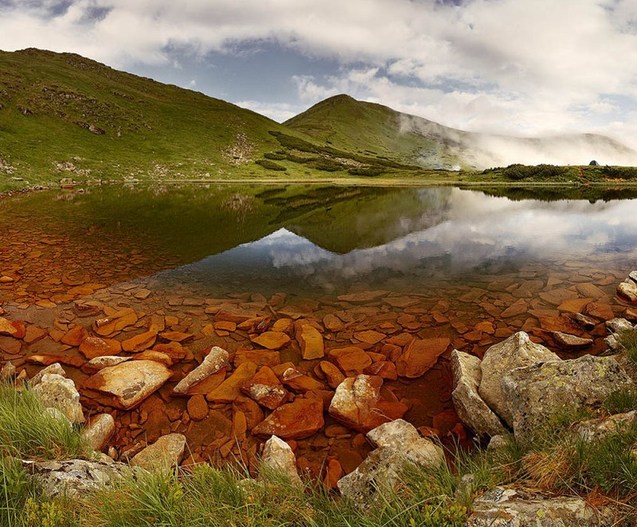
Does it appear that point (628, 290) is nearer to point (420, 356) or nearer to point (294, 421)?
point (420, 356)

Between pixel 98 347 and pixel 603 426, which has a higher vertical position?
pixel 603 426

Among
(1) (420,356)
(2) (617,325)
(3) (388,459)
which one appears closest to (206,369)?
(3) (388,459)

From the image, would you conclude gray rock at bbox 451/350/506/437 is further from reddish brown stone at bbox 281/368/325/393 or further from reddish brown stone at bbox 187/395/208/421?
reddish brown stone at bbox 187/395/208/421

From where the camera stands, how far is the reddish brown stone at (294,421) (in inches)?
280

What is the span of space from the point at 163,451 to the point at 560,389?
22.4 ft

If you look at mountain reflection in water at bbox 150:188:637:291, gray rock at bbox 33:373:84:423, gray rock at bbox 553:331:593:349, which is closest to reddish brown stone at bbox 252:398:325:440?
gray rock at bbox 33:373:84:423

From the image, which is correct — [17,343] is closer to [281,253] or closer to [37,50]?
[281,253]

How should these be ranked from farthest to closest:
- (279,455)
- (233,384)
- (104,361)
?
1. (104,361)
2. (233,384)
3. (279,455)

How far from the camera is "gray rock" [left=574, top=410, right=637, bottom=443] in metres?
3.75

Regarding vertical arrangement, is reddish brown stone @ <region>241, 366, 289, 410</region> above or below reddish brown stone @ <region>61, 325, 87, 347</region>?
below

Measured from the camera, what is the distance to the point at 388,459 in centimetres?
529

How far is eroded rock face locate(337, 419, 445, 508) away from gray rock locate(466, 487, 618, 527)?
1236mm

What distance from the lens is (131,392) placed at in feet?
26.2

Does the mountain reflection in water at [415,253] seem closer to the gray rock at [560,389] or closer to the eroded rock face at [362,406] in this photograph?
the eroded rock face at [362,406]
